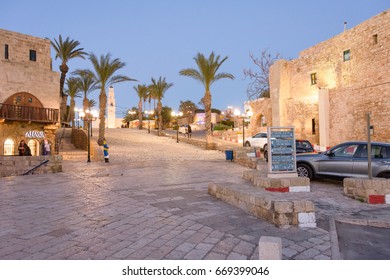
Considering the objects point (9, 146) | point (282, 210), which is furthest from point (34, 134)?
point (282, 210)

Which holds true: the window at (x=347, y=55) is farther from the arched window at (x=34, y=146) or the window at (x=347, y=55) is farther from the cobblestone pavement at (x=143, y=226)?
the arched window at (x=34, y=146)

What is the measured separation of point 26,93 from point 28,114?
2044 mm

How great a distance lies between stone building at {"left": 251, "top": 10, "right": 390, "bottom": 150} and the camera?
66.4 feet

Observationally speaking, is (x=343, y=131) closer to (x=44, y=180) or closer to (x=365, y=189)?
(x=365, y=189)

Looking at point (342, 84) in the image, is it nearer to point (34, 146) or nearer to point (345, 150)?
point (345, 150)

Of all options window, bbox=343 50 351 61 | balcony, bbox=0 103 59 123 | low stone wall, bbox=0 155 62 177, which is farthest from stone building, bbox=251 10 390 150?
balcony, bbox=0 103 59 123

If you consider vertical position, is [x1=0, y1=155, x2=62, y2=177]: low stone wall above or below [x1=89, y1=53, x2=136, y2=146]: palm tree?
below

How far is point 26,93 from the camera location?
25.9 meters

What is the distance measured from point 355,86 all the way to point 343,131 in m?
3.55

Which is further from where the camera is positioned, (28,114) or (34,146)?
(34,146)

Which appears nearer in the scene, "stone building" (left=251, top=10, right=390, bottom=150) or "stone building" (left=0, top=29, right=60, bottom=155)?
"stone building" (left=251, top=10, right=390, bottom=150)

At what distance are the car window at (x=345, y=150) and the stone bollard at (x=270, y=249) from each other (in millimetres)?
7654

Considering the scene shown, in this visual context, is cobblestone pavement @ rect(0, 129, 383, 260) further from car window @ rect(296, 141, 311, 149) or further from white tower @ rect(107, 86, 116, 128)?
white tower @ rect(107, 86, 116, 128)

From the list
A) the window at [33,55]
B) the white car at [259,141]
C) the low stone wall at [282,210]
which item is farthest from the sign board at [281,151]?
the window at [33,55]
